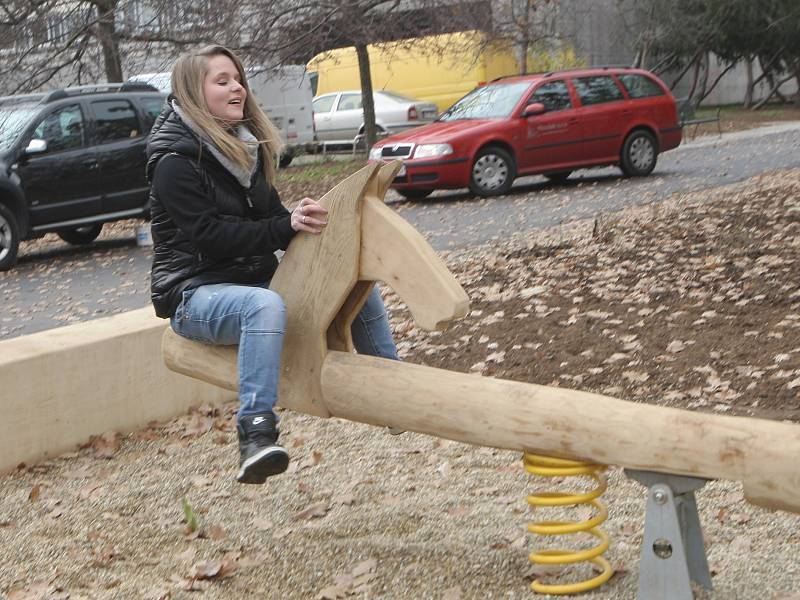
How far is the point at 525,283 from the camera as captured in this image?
8312 millimetres

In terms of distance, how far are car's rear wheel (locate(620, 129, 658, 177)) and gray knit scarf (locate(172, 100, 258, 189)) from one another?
13.7 meters

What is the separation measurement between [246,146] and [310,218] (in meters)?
0.38

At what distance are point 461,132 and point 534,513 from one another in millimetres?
11431

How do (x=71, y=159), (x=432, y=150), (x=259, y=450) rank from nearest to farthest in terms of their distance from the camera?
(x=259, y=450)
(x=71, y=159)
(x=432, y=150)

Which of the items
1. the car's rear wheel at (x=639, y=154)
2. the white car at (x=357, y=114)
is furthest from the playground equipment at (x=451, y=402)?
the white car at (x=357, y=114)

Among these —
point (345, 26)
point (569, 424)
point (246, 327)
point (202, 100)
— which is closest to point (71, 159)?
point (345, 26)

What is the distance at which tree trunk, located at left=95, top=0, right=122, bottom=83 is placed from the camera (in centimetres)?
1914

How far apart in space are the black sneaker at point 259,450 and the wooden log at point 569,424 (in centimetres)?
23

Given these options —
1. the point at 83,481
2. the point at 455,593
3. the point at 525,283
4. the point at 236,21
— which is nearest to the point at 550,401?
the point at 455,593

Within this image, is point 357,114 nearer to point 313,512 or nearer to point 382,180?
point 313,512

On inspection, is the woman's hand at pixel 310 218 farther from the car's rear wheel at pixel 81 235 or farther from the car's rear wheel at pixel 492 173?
the car's rear wheel at pixel 492 173

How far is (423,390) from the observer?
11.8ft

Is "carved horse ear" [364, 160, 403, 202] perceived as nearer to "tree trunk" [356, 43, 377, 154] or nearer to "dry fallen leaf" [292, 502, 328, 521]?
"dry fallen leaf" [292, 502, 328, 521]

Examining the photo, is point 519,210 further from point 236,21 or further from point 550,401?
point 550,401
